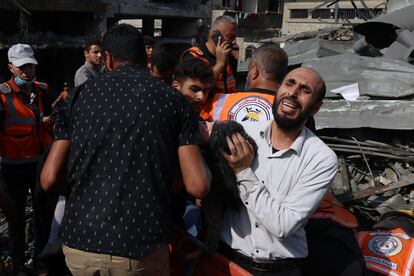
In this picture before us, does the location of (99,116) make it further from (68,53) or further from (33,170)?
(68,53)

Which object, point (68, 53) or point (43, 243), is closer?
point (43, 243)

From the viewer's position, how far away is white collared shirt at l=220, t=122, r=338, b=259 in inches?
74.4

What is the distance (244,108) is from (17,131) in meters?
2.05

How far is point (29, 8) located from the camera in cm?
1034

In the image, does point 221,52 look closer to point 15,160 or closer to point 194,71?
point 194,71

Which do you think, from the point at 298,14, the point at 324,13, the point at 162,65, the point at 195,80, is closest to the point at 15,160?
the point at 162,65

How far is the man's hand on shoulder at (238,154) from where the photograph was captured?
1911mm

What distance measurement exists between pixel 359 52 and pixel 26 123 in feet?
18.0

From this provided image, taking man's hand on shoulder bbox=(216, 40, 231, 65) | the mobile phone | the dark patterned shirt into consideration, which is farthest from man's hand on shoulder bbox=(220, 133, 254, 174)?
the mobile phone

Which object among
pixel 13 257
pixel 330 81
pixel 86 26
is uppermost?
pixel 86 26

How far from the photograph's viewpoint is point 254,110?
106 inches

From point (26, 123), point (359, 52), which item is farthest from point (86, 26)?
point (26, 123)

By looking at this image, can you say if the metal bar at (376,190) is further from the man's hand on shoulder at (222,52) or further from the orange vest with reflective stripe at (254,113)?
the man's hand on shoulder at (222,52)

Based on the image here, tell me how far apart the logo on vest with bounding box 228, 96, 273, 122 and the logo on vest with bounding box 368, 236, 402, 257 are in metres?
1.12
